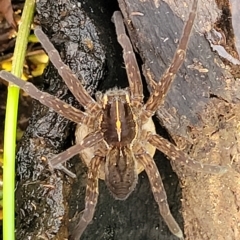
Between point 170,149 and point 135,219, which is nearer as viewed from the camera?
point 170,149

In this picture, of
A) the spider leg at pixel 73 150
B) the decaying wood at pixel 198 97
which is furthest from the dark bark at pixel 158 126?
the spider leg at pixel 73 150

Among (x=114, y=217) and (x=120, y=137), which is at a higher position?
(x=120, y=137)

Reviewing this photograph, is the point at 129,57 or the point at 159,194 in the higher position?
the point at 129,57

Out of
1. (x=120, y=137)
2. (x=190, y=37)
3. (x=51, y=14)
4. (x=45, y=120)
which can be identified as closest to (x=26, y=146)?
(x=45, y=120)

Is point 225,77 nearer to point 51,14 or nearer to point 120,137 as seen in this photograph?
point 120,137

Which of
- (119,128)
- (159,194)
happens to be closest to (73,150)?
(119,128)

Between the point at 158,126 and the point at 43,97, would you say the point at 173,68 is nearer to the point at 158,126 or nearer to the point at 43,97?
the point at 158,126

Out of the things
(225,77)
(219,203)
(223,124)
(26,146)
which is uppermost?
(26,146)

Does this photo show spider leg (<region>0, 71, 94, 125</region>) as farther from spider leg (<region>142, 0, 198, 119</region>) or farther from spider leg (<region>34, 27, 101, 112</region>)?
spider leg (<region>142, 0, 198, 119</region>)
